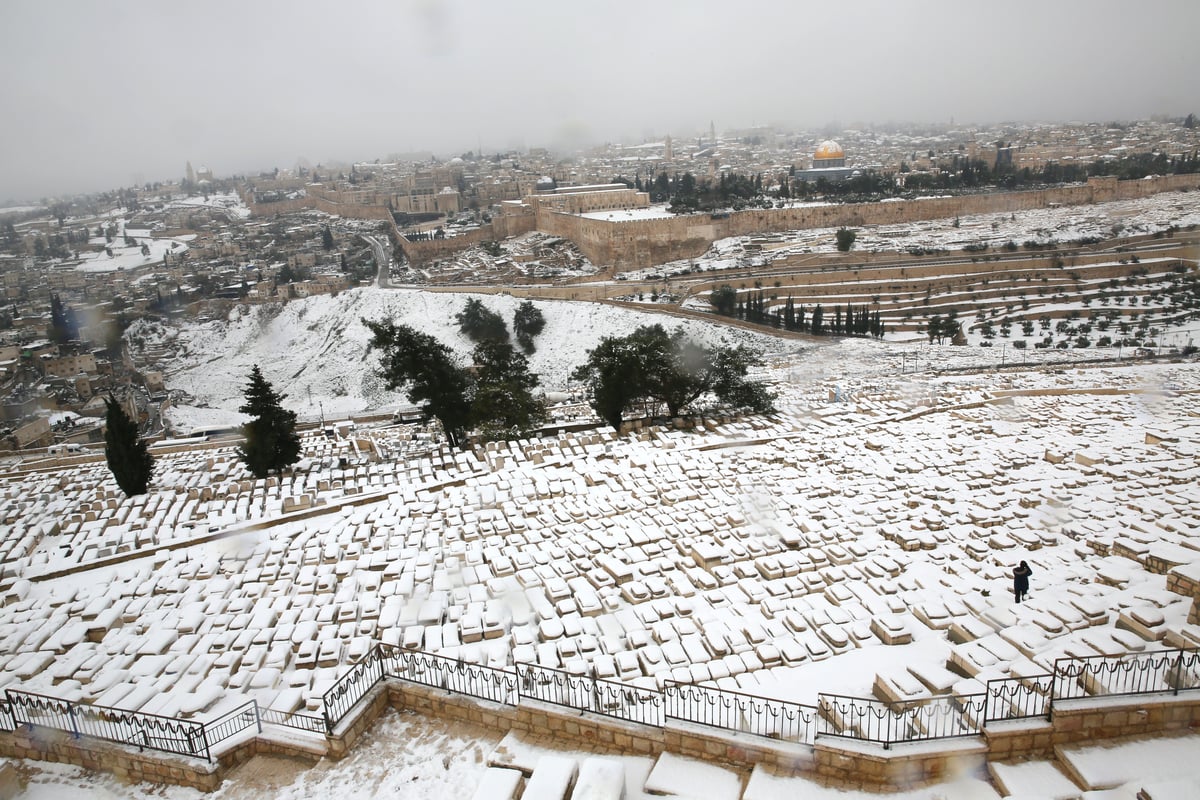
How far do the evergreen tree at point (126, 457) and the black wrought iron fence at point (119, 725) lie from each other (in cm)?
635

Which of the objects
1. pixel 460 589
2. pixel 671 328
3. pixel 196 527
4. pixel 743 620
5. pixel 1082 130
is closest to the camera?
pixel 743 620

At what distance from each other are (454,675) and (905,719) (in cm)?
284

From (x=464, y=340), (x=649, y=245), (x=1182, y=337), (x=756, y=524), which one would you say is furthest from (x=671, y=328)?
(x=756, y=524)

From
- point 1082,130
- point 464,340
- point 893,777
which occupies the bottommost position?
point 464,340

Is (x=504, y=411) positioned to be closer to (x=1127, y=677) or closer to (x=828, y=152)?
(x=1127, y=677)

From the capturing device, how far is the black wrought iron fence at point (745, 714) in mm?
3877

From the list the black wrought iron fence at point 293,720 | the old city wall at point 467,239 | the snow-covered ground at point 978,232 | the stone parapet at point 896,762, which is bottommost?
the black wrought iron fence at point 293,720

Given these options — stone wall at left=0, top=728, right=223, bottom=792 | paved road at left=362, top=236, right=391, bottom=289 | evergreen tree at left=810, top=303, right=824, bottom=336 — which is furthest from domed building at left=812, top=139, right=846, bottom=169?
stone wall at left=0, top=728, right=223, bottom=792

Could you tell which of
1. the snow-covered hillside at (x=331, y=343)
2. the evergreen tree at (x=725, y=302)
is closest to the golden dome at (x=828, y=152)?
the evergreen tree at (x=725, y=302)

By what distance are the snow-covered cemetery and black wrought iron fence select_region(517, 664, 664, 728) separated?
34mm

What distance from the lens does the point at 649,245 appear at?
1443 inches

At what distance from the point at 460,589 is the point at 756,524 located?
3.04 m

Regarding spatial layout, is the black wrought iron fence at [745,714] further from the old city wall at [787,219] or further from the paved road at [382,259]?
the paved road at [382,259]

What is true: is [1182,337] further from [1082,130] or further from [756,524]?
[1082,130]
